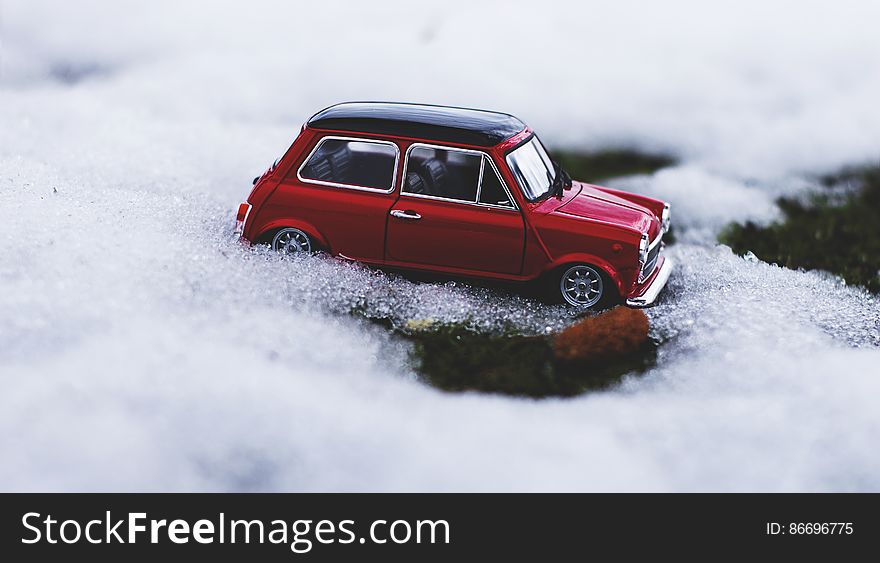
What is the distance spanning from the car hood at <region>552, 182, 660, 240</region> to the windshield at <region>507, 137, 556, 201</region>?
0.89 feet

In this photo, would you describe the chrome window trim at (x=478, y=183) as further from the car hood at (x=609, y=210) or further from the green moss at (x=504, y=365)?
the green moss at (x=504, y=365)

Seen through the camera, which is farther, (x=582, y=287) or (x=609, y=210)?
(x=609, y=210)

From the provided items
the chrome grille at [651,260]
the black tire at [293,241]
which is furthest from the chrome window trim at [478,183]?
the chrome grille at [651,260]

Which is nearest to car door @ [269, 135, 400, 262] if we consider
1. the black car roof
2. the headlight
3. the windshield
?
the black car roof

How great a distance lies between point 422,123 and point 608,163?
535cm

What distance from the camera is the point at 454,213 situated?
7.95 m

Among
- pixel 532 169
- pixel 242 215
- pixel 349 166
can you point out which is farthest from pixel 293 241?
pixel 532 169

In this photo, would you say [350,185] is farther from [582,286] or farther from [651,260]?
[651,260]

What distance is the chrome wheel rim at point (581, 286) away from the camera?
797 centimetres

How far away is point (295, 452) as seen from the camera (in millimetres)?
6016

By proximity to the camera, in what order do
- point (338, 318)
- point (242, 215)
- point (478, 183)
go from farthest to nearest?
1. point (242, 215)
2. point (478, 183)
3. point (338, 318)

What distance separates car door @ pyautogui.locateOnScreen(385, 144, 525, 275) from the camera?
25.9ft

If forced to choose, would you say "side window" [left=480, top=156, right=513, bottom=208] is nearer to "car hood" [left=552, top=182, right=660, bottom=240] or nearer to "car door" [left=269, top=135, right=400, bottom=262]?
"car hood" [left=552, top=182, right=660, bottom=240]
